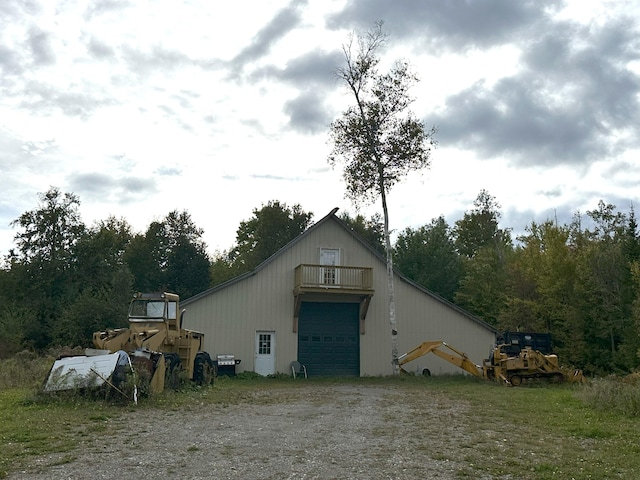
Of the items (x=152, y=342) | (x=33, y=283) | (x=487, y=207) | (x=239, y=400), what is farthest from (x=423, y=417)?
(x=487, y=207)

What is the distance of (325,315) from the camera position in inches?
1204

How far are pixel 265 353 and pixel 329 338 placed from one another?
10.4ft

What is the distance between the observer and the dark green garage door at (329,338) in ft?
98.8

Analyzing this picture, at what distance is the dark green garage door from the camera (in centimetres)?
3011

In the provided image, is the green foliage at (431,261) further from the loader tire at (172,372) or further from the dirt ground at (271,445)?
the dirt ground at (271,445)

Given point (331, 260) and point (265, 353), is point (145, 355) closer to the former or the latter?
point (265, 353)

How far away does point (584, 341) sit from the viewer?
1167 inches

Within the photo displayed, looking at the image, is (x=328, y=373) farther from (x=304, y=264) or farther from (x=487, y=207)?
(x=487, y=207)

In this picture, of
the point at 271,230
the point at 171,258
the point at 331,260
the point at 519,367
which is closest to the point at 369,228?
the point at 271,230

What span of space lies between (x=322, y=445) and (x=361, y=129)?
2334 cm

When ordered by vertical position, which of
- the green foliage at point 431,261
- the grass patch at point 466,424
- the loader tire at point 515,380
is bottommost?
the loader tire at point 515,380

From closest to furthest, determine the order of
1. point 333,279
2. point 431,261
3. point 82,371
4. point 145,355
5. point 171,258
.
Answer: point 82,371, point 145,355, point 333,279, point 431,261, point 171,258

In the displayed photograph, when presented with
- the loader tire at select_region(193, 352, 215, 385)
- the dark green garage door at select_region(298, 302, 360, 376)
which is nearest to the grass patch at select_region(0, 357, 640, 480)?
the loader tire at select_region(193, 352, 215, 385)

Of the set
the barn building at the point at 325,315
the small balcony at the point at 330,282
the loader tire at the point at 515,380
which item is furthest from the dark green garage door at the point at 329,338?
the loader tire at the point at 515,380
